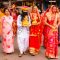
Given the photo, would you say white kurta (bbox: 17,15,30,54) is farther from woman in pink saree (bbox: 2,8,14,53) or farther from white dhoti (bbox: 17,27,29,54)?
woman in pink saree (bbox: 2,8,14,53)

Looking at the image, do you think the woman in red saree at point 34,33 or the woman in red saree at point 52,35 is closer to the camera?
the woman in red saree at point 52,35

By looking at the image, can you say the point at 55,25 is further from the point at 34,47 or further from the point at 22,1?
the point at 22,1

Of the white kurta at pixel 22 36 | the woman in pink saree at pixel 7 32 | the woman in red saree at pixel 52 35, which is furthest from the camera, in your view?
the woman in pink saree at pixel 7 32

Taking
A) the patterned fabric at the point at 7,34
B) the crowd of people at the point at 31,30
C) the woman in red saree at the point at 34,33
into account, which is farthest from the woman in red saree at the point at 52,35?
the patterned fabric at the point at 7,34

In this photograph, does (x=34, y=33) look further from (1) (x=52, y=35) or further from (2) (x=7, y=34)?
(2) (x=7, y=34)

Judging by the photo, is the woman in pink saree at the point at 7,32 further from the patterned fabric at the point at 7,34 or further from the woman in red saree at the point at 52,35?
the woman in red saree at the point at 52,35

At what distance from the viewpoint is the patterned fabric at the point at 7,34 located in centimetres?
664

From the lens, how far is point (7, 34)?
21.9ft

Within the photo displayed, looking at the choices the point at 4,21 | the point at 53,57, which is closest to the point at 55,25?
the point at 53,57

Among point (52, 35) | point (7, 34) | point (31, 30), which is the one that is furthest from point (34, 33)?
point (7, 34)

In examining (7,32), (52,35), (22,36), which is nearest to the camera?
(52,35)

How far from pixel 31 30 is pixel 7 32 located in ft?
2.05

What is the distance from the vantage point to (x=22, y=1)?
10734 millimetres

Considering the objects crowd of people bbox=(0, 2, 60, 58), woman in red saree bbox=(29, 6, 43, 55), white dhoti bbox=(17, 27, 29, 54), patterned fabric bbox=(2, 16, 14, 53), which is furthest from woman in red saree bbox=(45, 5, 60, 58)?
patterned fabric bbox=(2, 16, 14, 53)
